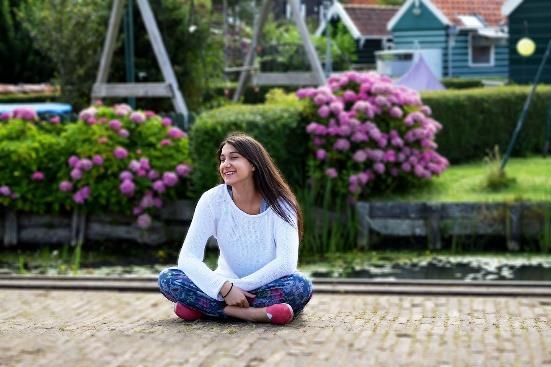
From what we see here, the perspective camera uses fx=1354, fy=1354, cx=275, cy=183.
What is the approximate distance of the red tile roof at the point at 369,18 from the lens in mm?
49219

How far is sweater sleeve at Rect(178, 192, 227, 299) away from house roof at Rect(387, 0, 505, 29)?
119ft

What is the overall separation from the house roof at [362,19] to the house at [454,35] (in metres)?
3.38

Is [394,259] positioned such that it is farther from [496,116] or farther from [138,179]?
[496,116]

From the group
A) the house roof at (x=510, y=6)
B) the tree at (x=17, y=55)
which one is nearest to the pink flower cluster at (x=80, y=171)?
the tree at (x=17, y=55)

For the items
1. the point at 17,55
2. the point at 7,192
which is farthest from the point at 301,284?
the point at 17,55

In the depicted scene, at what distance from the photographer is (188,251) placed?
7.30m

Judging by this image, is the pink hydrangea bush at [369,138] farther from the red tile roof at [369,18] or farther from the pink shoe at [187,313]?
the red tile roof at [369,18]

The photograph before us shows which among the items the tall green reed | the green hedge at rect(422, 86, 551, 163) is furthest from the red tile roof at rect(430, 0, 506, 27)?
the tall green reed

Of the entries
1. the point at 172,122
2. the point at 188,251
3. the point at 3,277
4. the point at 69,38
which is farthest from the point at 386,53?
the point at 188,251

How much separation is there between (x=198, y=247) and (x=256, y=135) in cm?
700

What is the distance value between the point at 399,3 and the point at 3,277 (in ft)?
161

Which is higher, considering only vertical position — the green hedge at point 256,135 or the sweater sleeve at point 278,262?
the green hedge at point 256,135

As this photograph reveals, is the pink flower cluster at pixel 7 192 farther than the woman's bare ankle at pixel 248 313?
Yes

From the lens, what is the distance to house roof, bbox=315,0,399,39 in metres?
48.8
